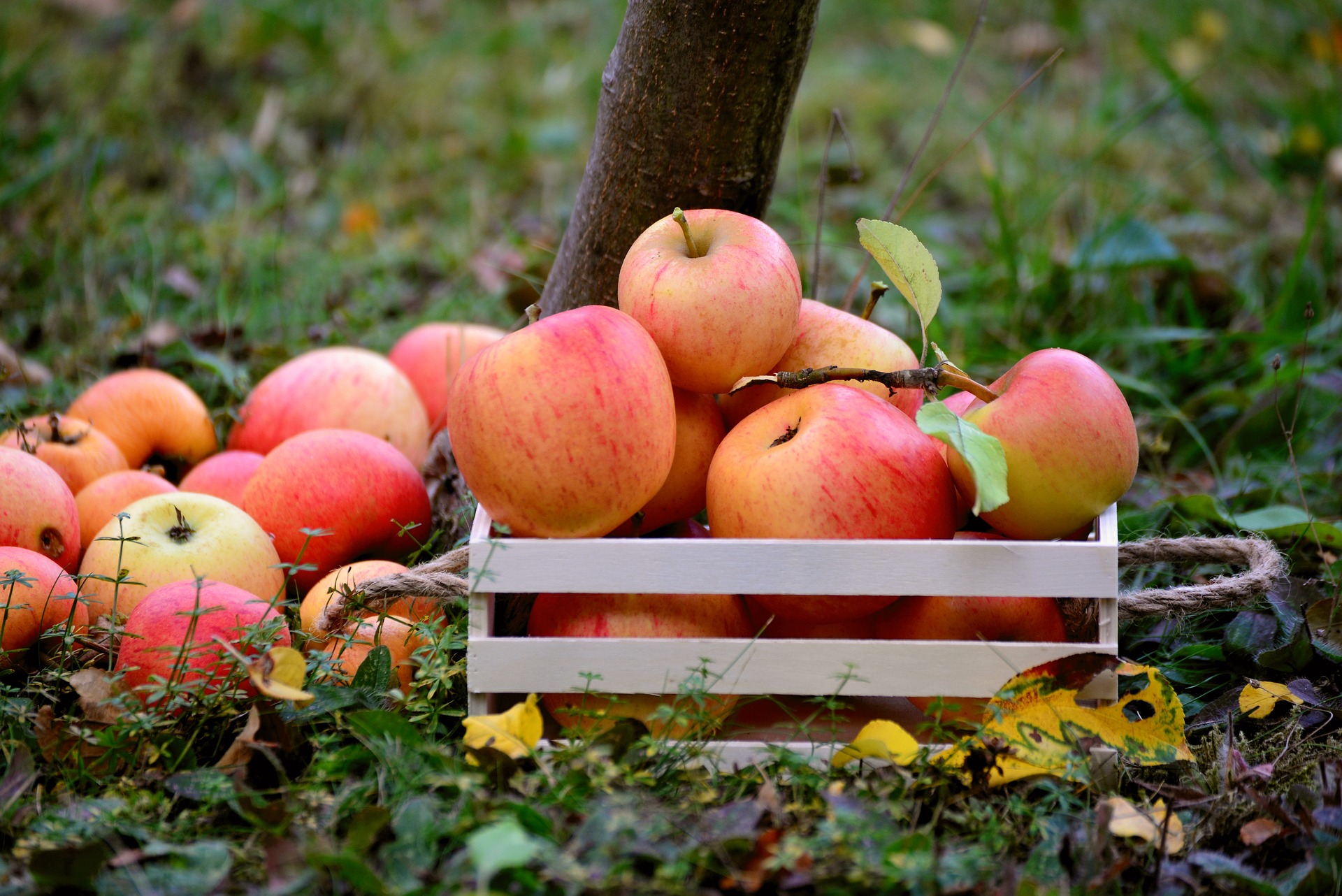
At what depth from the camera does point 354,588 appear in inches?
60.9

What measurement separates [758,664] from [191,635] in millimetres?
754

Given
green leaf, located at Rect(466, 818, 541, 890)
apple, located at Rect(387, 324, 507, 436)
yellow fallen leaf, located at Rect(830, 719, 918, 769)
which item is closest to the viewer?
green leaf, located at Rect(466, 818, 541, 890)

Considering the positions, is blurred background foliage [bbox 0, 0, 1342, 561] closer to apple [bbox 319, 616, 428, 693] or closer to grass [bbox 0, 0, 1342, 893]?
grass [bbox 0, 0, 1342, 893]

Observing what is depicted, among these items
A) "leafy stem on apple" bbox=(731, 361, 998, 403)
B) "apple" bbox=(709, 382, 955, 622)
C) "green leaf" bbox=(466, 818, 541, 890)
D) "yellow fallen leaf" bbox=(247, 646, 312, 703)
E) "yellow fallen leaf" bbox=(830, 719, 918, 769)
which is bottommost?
"yellow fallen leaf" bbox=(830, 719, 918, 769)

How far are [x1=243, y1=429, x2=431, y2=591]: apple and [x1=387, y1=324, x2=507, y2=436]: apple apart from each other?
0.51 meters

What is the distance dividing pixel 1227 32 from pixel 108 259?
475 cm

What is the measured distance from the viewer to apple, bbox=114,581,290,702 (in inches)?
54.5

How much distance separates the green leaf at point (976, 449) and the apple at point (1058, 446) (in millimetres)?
38

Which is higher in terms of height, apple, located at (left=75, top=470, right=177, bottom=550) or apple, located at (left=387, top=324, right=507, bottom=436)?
apple, located at (left=387, top=324, right=507, bottom=436)

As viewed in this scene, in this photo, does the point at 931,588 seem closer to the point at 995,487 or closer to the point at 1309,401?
the point at 995,487

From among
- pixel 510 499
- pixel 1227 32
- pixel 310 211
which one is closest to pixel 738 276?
pixel 510 499

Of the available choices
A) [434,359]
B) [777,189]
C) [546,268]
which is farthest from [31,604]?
[777,189]

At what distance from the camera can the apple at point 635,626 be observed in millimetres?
1372

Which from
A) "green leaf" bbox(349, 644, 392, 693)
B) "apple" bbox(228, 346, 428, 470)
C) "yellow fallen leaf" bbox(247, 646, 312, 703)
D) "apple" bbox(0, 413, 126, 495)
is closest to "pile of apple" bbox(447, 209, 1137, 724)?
"green leaf" bbox(349, 644, 392, 693)
